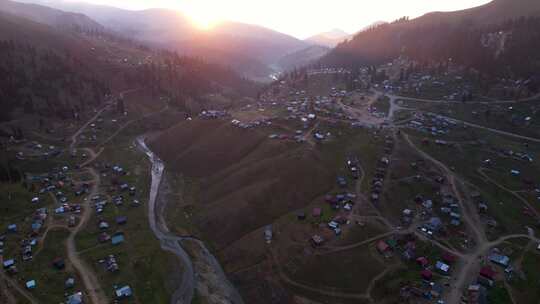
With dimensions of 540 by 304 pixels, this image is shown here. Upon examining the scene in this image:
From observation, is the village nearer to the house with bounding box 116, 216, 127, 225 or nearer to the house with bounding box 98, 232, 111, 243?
the house with bounding box 98, 232, 111, 243

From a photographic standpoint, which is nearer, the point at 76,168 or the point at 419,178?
the point at 419,178

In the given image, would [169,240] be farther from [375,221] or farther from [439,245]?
[439,245]

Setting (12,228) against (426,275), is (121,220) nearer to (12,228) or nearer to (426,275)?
(12,228)

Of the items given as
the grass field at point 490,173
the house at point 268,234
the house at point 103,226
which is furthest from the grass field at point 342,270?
the house at point 103,226

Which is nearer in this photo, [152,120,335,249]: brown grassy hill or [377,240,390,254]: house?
[377,240,390,254]: house

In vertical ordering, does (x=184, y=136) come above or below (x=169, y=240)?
above

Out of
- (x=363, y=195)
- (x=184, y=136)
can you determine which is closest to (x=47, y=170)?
(x=184, y=136)

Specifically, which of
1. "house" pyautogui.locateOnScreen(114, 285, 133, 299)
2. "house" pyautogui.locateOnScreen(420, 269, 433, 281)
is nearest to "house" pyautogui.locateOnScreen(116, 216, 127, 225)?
"house" pyautogui.locateOnScreen(114, 285, 133, 299)
